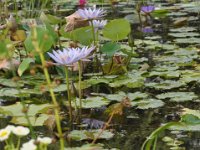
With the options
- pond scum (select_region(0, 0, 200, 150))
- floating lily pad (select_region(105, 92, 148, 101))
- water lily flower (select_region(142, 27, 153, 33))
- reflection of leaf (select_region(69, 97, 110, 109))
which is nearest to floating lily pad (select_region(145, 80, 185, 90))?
pond scum (select_region(0, 0, 200, 150))

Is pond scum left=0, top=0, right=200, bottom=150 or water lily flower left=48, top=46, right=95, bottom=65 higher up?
water lily flower left=48, top=46, right=95, bottom=65

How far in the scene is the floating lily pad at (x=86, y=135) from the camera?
1485 mm

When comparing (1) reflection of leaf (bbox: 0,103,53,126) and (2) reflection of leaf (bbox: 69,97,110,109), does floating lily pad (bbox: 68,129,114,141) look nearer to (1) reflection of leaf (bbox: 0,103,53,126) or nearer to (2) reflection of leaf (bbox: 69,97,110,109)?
(1) reflection of leaf (bbox: 0,103,53,126)

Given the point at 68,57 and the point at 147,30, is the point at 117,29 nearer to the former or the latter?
the point at 68,57

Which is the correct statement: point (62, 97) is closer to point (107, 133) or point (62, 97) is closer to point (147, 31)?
point (107, 133)

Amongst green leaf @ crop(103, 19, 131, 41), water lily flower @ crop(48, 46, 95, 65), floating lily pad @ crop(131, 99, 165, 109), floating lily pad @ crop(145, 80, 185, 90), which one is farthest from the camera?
green leaf @ crop(103, 19, 131, 41)

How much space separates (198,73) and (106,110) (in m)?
0.56

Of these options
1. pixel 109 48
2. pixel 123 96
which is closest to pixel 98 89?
pixel 123 96

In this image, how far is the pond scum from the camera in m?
1.44

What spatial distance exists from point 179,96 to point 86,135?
49cm

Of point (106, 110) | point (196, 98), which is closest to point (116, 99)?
point (106, 110)

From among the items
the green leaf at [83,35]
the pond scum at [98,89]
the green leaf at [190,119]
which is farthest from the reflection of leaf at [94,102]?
the green leaf at [83,35]

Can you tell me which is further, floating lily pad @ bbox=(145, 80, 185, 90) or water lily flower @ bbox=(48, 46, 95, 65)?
floating lily pad @ bbox=(145, 80, 185, 90)

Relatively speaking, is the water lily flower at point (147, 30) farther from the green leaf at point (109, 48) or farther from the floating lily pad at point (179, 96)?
the floating lily pad at point (179, 96)
